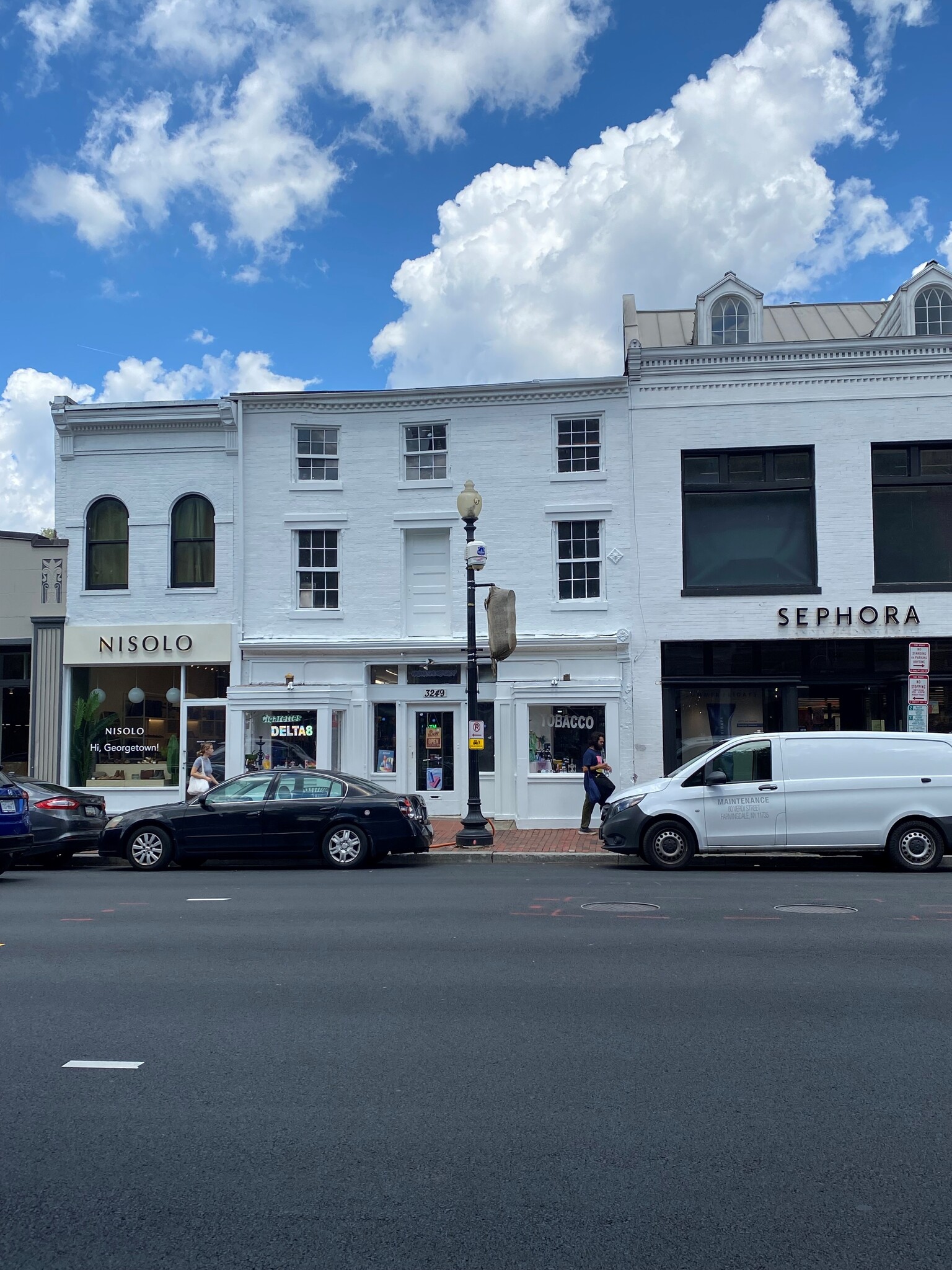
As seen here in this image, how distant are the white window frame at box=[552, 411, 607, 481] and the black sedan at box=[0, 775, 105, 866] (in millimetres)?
10227

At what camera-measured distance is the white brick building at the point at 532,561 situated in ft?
66.7

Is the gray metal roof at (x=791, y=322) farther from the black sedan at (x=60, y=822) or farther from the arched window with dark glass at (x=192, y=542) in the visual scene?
the black sedan at (x=60, y=822)

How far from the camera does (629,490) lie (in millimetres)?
20797

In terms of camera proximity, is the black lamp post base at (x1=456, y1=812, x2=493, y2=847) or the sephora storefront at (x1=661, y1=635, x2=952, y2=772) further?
the sephora storefront at (x1=661, y1=635, x2=952, y2=772)

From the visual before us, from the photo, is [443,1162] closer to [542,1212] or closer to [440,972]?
[542,1212]

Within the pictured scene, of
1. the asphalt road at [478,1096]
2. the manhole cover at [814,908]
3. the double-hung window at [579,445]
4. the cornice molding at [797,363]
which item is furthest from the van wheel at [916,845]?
the cornice molding at [797,363]

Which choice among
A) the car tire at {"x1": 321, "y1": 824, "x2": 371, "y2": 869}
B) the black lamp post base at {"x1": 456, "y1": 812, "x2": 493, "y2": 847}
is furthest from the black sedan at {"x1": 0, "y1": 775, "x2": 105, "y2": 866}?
the black lamp post base at {"x1": 456, "y1": 812, "x2": 493, "y2": 847}

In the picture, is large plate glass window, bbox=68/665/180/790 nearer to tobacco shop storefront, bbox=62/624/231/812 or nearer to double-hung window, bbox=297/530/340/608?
tobacco shop storefront, bbox=62/624/231/812

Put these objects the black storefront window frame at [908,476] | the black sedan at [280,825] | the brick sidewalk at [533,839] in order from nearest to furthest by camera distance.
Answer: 1. the black sedan at [280,825]
2. the brick sidewalk at [533,839]
3. the black storefront window frame at [908,476]

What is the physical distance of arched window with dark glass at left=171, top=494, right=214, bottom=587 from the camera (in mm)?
21797

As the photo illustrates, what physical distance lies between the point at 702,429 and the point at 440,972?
593 inches

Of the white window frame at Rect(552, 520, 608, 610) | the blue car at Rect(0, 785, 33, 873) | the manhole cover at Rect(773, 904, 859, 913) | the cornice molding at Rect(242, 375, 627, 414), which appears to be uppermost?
the cornice molding at Rect(242, 375, 627, 414)

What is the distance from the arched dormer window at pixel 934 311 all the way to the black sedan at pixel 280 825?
13.8 m

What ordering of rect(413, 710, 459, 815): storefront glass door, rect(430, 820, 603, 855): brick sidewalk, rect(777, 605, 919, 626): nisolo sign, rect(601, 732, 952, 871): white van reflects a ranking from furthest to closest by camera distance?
rect(413, 710, 459, 815): storefront glass door → rect(777, 605, 919, 626): nisolo sign → rect(430, 820, 603, 855): brick sidewalk → rect(601, 732, 952, 871): white van
